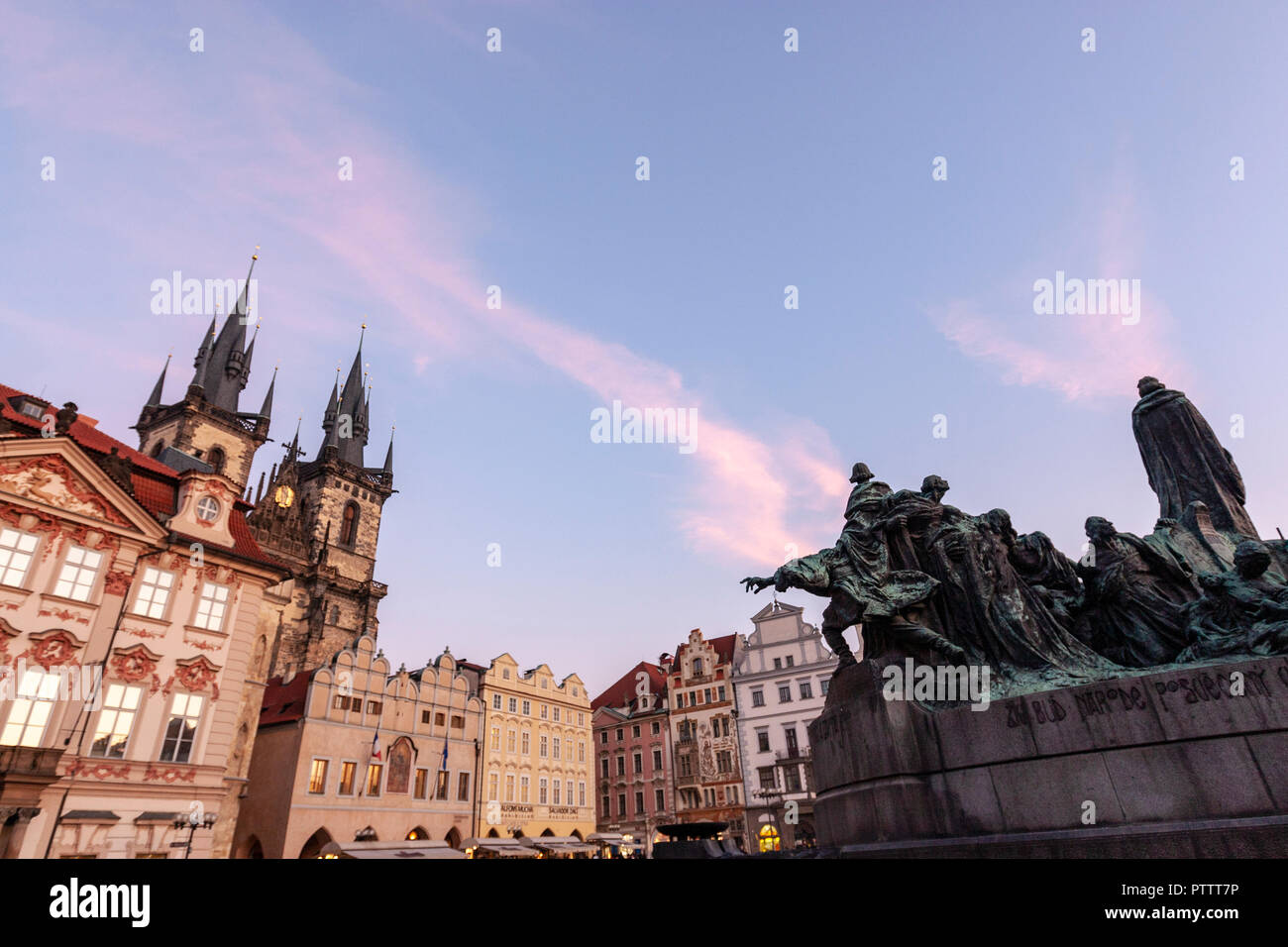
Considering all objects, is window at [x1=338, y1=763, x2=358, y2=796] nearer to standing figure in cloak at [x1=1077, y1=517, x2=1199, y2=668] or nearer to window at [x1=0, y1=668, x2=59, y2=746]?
window at [x1=0, y1=668, x2=59, y2=746]

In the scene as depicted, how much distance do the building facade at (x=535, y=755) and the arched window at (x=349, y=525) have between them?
31463 millimetres

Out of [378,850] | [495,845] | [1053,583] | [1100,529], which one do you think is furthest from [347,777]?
[1100,529]

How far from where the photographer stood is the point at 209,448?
5988 cm

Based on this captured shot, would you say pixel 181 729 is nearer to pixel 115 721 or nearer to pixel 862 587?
pixel 115 721

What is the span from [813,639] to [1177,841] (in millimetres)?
42368

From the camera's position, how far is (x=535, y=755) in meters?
44.7

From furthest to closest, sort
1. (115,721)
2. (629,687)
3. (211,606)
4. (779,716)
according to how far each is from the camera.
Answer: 1. (629,687)
2. (779,716)
3. (211,606)
4. (115,721)

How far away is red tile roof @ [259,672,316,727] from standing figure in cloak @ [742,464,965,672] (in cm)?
3150

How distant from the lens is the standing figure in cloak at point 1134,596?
25.1 ft

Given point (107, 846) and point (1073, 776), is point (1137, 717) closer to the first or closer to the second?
point (1073, 776)

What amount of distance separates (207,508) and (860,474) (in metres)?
23.5

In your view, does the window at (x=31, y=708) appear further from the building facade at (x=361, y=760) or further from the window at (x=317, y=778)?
the window at (x=317, y=778)

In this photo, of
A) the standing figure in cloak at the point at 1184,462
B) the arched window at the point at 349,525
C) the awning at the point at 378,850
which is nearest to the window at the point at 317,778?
the awning at the point at 378,850
